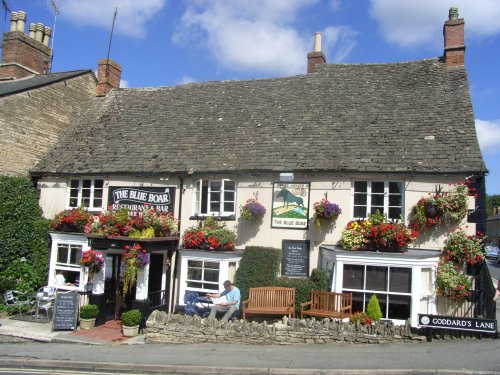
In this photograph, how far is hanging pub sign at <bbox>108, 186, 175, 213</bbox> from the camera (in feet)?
49.1

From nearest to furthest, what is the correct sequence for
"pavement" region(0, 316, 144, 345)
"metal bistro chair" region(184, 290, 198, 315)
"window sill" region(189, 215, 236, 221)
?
A: 1. "pavement" region(0, 316, 144, 345)
2. "metal bistro chair" region(184, 290, 198, 315)
3. "window sill" region(189, 215, 236, 221)

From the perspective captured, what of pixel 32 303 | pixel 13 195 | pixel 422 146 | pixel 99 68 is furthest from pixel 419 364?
pixel 99 68

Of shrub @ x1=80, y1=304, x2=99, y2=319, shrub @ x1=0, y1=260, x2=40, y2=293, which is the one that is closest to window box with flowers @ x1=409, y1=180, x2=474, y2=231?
shrub @ x1=80, y1=304, x2=99, y2=319

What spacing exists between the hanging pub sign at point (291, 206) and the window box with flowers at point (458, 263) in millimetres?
3959

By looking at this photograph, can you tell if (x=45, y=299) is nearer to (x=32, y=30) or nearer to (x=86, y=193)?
(x=86, y=193)

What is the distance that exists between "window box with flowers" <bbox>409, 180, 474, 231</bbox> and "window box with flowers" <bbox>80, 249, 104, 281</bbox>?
9322mm

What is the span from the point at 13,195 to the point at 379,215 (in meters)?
12.1

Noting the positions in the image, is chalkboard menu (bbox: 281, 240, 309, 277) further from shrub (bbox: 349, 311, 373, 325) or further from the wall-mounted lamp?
shrub (bbox: 349, 311, 373, 325)

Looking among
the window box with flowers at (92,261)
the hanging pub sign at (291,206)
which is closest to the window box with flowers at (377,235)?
the hanging pub sign at (291,206)

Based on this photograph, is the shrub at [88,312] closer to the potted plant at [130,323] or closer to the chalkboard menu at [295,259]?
the potted plant at [130,323]

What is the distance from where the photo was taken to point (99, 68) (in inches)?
830

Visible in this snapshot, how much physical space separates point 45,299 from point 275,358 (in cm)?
874

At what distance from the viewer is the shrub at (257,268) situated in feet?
43.0

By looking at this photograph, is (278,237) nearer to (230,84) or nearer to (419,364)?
(419,364)
